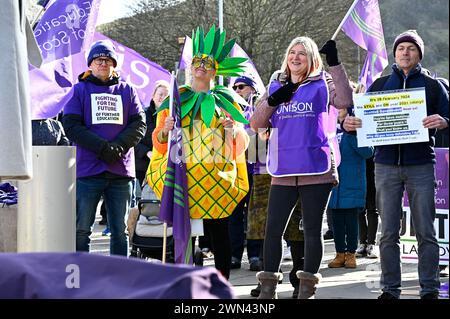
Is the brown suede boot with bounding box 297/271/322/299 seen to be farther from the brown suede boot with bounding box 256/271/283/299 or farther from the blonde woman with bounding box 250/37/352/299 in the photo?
the brown suede boot with bounding box 256/271/283/299

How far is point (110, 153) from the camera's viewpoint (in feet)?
24.0

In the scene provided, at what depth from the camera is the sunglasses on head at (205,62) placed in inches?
278

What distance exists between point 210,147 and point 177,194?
44 centimetres

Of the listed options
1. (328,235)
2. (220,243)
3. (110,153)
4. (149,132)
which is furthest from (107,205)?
(328,235)

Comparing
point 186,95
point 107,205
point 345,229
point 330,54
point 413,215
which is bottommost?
point 345,229

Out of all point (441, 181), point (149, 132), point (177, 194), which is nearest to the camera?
point (177, 194)

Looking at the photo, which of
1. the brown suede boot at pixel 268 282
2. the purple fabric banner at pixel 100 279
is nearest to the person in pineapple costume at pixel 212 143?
the brown suede boot at pixel 268 282

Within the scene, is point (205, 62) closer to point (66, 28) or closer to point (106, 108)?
point (106, 108)

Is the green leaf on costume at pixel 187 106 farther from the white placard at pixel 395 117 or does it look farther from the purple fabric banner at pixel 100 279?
the purple fabric banner at pixel 100 279

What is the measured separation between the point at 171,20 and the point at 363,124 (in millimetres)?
23086

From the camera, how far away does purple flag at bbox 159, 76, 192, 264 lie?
684 centimetres

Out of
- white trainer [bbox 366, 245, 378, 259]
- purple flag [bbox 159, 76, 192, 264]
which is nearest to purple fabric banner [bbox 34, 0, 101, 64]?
purple flag [bbox 159, 76, 192, 264]
